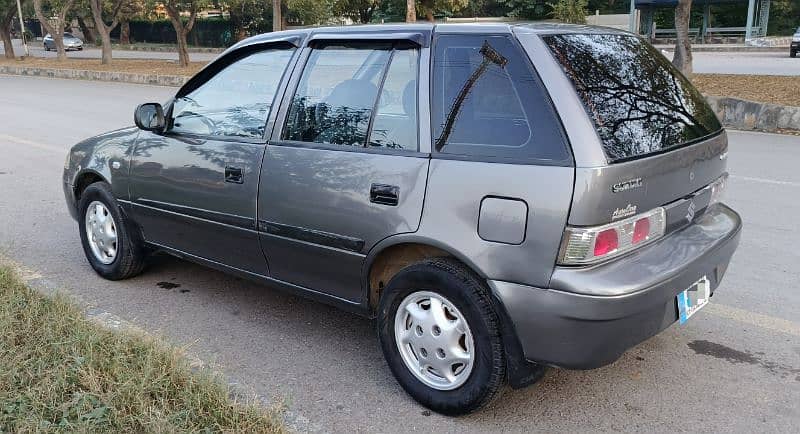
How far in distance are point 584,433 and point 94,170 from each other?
3588mm

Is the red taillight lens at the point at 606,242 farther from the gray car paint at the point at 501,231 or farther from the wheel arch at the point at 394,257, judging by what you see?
the wheel arch at the point at 394,257

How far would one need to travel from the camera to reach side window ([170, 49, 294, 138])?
3902 mm

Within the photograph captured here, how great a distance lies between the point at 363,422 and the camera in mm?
3129

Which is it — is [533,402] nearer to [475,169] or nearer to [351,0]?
[475,169]

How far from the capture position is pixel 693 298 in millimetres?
3160

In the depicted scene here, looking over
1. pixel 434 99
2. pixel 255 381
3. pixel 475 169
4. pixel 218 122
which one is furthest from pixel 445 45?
pixel 255 381

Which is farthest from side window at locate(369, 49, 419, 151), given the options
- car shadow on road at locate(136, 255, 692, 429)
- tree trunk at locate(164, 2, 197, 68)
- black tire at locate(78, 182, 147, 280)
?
tree trunk at locate(164, 2, 197, 68)

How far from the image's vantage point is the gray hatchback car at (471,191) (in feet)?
9.12

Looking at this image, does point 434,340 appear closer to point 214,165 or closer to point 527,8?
point 214,165

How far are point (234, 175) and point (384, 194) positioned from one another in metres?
1.05

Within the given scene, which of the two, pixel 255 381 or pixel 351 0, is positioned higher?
pixel 351 0

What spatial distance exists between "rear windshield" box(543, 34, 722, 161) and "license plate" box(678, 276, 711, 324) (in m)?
0.63

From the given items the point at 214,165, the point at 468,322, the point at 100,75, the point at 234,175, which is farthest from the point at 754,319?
the point at 100,75

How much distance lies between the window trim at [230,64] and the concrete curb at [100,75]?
16383 mm
